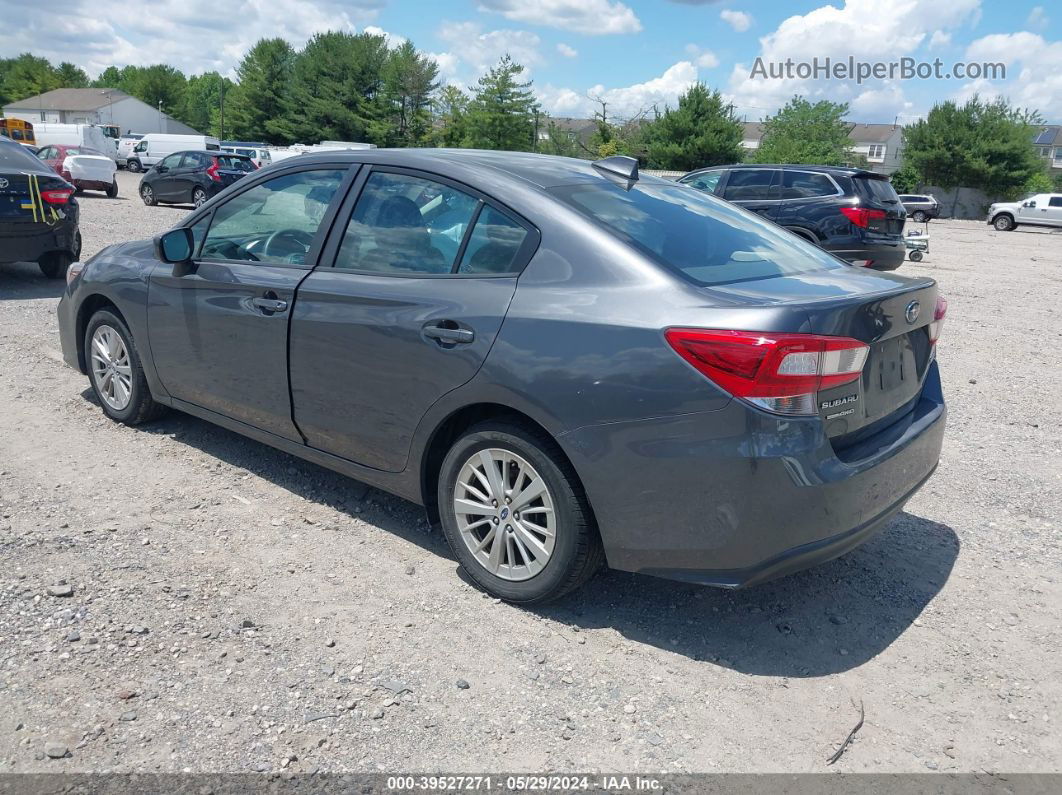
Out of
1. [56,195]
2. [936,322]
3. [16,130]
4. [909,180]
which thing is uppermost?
[16,130]

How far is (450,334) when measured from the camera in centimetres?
334

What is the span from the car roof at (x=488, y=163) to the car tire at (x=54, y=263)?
292 inches

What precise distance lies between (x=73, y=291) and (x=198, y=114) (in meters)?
132

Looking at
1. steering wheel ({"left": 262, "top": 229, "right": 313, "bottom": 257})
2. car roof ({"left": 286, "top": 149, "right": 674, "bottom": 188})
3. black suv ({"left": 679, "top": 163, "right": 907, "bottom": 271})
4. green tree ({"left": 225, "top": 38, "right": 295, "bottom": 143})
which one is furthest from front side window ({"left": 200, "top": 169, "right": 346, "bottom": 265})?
green tree ({"left": 225, "top": 38, "right": 295, "bottom": 143})

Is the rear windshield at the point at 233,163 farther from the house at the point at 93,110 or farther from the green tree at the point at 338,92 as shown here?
the house at the point at 93,110

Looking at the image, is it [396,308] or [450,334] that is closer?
[450,334]

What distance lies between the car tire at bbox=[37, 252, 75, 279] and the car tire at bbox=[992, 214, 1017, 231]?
42433 mm

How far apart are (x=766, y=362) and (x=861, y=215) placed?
35.7 ft

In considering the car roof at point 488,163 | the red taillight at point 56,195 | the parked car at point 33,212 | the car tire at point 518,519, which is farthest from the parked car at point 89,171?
the car tire at point 518,519

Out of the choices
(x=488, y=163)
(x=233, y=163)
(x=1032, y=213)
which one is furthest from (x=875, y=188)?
(x=1032, y=213)

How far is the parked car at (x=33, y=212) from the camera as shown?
9188 mm

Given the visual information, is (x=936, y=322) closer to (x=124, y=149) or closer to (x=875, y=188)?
(x=875, y=188)

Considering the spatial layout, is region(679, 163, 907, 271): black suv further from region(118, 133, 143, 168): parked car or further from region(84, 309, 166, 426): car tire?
region(118, 133, 143, 168): parked car

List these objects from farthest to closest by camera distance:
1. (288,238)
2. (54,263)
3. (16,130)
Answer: (16,130) < (54,263) < (288,238)
